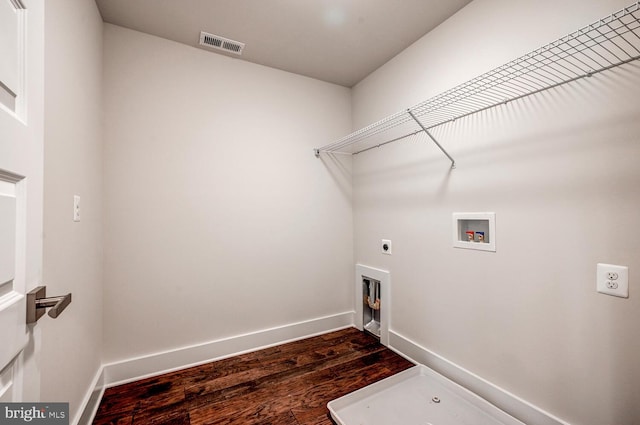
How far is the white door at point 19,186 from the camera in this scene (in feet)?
1.75

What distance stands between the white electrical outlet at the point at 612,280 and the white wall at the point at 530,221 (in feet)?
0.07

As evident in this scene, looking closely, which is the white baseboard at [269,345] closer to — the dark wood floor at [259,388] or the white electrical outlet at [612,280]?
the dark wood floor at [259,388]

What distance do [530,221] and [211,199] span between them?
6.18ft

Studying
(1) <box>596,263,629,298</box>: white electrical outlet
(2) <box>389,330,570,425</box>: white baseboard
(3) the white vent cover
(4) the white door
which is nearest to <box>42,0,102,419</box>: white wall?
(4) the white door

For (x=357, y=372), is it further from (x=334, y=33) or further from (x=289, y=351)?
(x=334, y=33)

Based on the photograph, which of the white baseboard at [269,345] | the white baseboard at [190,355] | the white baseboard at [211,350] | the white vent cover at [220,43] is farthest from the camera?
the white vent cover at [220,43]

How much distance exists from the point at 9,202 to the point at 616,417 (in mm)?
2024

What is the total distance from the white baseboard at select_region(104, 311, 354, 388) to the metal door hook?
1.34m

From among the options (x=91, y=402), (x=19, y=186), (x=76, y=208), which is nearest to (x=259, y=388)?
(x=91, y=402)

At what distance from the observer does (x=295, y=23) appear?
170 centimetres

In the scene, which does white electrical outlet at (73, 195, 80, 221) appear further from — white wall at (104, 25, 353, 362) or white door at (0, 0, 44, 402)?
white door at (0, 0, 44, 402)

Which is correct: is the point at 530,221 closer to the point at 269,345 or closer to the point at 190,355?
the point at 269,345

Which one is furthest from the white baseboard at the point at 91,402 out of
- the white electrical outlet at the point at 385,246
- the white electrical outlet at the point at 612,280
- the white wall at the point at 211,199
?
the white electrical outlet at the point at 612,280

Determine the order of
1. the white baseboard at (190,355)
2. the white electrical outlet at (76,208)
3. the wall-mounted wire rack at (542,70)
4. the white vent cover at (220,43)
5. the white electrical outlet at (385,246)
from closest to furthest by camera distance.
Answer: the wall-mounted wire rack at (542,70)
the white electrical outlet at (76,208)
the white baseboard at (190,355)
the white vent cover at (220,43)
the white electrical outlet at (385,246)
